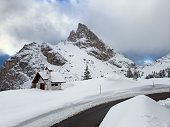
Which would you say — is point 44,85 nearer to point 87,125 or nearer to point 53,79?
point 53,79

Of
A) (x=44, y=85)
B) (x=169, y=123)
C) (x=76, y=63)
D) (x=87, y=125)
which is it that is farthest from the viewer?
(x=76, y=63)

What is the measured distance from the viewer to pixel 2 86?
182m

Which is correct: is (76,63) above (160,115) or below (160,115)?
above

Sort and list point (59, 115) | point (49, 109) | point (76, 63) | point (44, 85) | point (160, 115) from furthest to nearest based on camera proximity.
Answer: point (76, 63) → point (44, 85) → point (49, 109) → point (59, 115) → point (160, 115)

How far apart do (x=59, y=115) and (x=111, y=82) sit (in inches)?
855

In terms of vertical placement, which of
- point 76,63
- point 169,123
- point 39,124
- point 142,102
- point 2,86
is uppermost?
point 76,63

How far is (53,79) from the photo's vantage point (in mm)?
31516

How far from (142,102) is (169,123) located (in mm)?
1797

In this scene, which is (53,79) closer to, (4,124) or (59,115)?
(59,115)

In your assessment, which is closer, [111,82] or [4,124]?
[4,124]

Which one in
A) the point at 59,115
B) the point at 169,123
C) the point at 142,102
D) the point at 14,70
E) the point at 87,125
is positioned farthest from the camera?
the point at 14,70

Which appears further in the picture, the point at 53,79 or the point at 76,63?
the point at 76,63

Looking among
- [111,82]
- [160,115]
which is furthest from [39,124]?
[111,82]

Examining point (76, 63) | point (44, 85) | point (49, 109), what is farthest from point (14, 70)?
point (49, 109)
